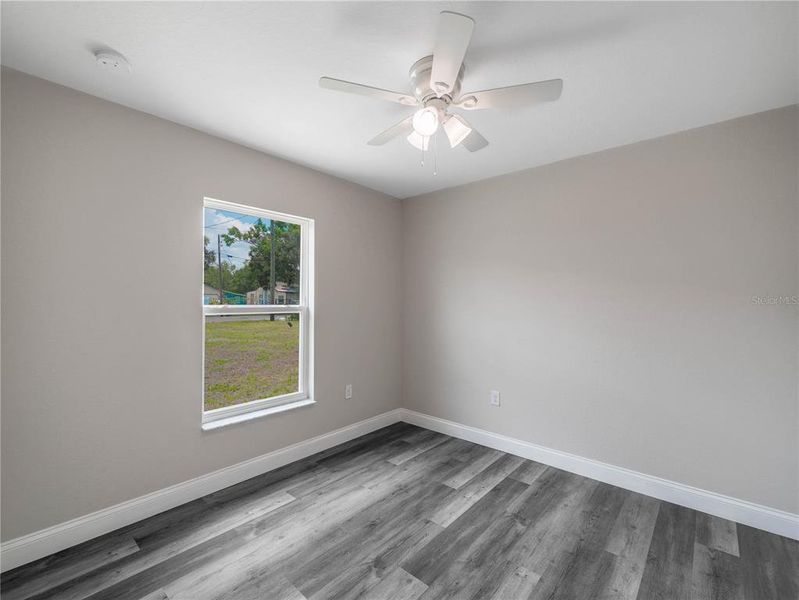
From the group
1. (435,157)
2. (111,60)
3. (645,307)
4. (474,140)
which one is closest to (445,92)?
(474,140)

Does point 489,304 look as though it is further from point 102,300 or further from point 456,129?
point 102,300

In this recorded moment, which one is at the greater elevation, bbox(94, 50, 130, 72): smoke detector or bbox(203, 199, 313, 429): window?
bbox(94, 50, 130, 72): smoke detector

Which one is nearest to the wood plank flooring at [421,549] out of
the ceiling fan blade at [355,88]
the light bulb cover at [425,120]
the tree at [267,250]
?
the tree at [267,250]

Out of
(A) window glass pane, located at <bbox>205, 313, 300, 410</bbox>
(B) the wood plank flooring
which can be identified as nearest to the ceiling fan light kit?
(A) window glass pane, located at <bbox>205, 313, 300, 410</bbox>

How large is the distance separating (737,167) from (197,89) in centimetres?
317

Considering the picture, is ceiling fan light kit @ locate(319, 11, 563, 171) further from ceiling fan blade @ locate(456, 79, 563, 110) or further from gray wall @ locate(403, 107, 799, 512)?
gray wall @ locate(403, 107, 799, 512)

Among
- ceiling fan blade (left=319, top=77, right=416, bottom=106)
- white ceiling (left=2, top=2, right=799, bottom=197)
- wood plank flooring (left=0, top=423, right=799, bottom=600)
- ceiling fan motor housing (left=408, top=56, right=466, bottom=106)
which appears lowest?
wood plank flooring (left=0, top=423, right=799, bottom=600)

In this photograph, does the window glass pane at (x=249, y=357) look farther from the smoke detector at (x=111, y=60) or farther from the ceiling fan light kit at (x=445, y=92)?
the ceiling fan light kit at (x=445, y=92)

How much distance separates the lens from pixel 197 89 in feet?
6.32

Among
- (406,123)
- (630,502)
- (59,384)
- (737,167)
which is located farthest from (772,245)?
A: (59,384)

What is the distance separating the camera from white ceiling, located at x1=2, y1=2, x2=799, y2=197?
1.41 metres

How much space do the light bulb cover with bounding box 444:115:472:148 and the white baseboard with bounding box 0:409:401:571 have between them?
8.42ft

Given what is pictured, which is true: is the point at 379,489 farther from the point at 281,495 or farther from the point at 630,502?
the point at 630,502

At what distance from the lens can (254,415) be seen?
2695 mm
